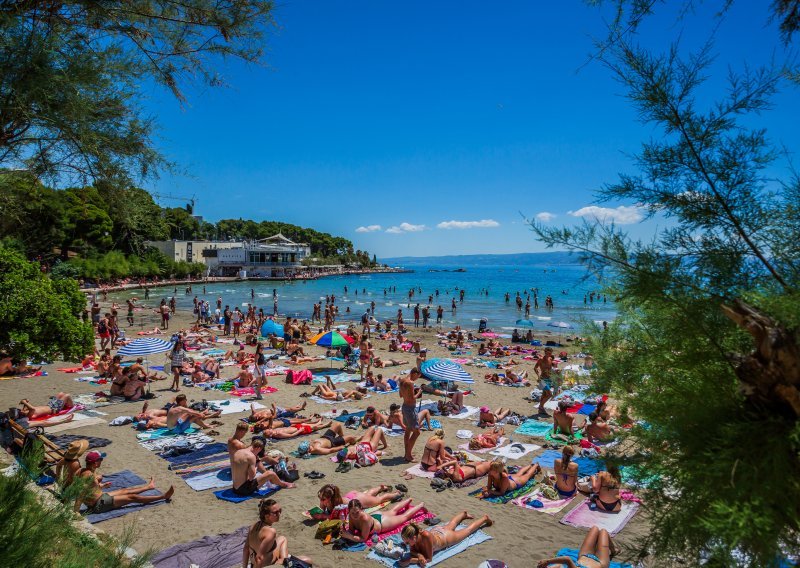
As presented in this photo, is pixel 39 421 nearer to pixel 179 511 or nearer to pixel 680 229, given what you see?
pixel 179 511

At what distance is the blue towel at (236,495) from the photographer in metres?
6.48

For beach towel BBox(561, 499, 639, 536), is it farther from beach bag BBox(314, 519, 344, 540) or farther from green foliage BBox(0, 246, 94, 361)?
green foliage BBox(0, 246, 94, 361)

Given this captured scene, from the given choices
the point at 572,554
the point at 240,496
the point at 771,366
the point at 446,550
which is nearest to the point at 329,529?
the point at 446,550

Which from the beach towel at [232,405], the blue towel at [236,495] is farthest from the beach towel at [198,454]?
the beach towel at [232,405]

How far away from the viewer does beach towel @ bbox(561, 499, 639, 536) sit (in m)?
5.91

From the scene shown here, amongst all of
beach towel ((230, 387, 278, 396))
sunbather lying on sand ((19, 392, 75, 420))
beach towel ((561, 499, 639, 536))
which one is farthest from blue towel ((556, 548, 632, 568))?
sunbather lying on sand ((19, 392, 75, 420))

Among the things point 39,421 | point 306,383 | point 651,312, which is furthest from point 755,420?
point 306,383

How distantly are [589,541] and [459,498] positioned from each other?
215 cm

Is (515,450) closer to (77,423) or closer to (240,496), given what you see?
(240,496)

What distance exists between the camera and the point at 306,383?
529 inches

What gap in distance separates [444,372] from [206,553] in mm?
7294

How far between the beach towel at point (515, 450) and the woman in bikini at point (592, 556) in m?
3.29

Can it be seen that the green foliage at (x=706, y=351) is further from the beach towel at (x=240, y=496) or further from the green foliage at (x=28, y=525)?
the beach towel at (x=240, y=496)

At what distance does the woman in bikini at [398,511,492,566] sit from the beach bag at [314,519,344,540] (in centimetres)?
78
